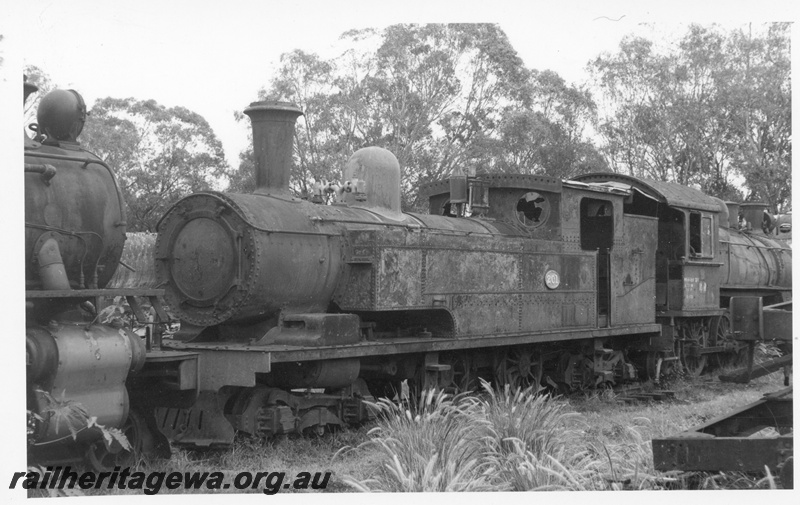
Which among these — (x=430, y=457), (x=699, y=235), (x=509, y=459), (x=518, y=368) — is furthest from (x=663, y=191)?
(x=430, y=457)

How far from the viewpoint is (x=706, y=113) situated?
22.2 m

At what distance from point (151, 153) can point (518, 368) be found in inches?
492

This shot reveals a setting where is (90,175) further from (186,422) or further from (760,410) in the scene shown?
(760,410)

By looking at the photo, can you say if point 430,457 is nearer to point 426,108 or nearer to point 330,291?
point 330,291

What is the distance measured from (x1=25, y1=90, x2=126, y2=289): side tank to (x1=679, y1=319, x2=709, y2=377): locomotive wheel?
10.4 m

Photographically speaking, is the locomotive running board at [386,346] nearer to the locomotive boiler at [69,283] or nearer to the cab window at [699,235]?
the locomotive boiler at [69,283]

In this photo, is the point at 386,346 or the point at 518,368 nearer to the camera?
the point at 386,346

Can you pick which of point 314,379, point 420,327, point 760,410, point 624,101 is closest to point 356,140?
point 624,101

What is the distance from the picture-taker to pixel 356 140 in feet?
73.5

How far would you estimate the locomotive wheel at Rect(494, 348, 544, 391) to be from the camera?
1109 centimetres

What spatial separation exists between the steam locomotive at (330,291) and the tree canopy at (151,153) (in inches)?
361

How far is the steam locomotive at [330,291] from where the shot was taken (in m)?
6.70

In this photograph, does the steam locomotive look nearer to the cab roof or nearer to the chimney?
the chimney

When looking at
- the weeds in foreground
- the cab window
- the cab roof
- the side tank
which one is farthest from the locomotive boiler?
the cab window
